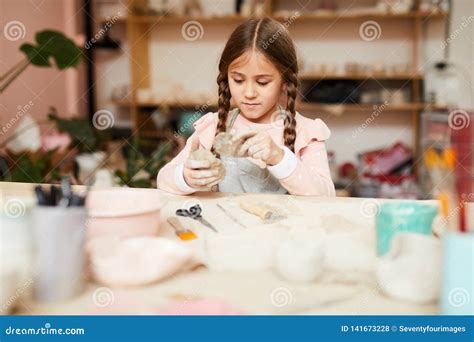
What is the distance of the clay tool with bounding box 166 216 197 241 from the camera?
36.6 inches

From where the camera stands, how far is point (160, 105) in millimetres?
4098

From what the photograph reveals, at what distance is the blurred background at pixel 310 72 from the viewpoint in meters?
3.62

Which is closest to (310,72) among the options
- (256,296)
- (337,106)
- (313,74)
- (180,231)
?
(313,74)

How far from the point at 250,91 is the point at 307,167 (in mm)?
251

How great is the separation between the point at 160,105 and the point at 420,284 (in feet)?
11.6

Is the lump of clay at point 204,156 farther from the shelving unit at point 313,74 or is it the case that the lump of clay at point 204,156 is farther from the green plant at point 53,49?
the shelving unit at point 313,74

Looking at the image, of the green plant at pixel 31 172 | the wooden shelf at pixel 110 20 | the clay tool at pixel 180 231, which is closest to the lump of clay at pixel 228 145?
the clay tool at pixel 180 231

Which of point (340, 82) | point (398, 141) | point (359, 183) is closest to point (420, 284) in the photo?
point (359, 183)

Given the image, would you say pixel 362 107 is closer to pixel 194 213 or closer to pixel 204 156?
pixel 204 156

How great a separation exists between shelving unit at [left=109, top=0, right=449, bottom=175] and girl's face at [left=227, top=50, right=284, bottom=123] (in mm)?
2268

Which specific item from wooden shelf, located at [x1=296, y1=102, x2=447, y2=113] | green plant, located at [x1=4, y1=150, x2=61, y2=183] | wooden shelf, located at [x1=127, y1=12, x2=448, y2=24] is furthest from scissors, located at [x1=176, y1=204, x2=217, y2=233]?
wooden shelf, located at [x1=127, y1=12, x2=448, y2=24]

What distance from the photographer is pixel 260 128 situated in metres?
1.54

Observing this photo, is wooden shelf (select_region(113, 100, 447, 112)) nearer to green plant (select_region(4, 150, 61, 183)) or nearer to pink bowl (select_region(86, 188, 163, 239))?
green plant (select_region(4, 150, 61, 183))
